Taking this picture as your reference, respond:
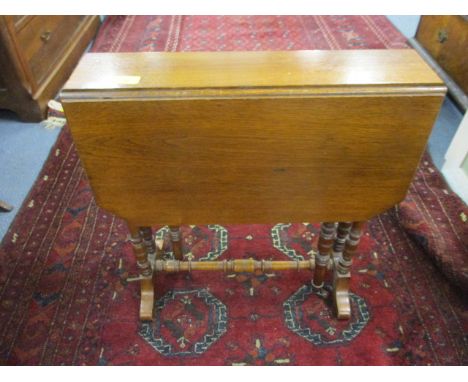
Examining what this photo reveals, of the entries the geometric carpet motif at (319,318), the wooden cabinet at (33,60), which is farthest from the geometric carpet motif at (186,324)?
the wooden cabinet at (33,60)

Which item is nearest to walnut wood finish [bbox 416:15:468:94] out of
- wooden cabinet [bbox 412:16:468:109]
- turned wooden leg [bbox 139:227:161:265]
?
wooden cabinet [bbox 412:16:468:109]

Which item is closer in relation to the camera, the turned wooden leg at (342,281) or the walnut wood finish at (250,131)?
the walnut wood finish at (250,131)

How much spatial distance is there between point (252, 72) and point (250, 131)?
0.53 ft

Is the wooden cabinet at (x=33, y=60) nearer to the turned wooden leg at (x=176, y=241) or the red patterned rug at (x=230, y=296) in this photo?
the red patterned rug at (x=230, y=296)

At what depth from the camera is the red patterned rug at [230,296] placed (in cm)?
149

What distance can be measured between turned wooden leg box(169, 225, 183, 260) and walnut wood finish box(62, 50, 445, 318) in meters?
0.38

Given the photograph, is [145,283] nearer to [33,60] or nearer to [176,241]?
[176,241]

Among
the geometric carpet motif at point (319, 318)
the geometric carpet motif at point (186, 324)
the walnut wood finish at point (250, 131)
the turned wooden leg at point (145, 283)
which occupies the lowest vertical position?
the geometric carpet motif at point (186, 324)

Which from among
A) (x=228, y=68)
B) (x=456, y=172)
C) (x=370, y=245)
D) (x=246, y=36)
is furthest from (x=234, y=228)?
(x=246, y=36)

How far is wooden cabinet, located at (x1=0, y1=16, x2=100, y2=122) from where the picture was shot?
7.86 feet

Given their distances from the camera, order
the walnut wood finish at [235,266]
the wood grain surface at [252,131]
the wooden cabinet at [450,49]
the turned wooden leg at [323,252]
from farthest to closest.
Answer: the wooden cabinet at [450,49] → the walnut wood finish at [235,266] → the turned wooden leg at [323,252] → the wood grain surface at [252,131]

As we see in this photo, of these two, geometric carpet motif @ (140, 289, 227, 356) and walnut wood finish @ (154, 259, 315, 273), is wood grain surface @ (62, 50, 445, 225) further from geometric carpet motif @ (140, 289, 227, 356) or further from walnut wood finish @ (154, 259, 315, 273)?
geometric carpet motif @ (140, 289, 227, 356)

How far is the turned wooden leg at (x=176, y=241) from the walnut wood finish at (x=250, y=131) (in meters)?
0.38

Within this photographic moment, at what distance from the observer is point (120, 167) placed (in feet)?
3.67
